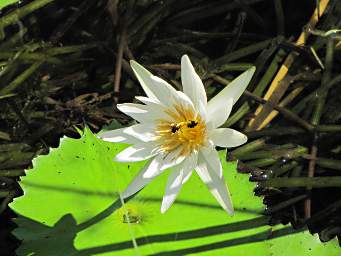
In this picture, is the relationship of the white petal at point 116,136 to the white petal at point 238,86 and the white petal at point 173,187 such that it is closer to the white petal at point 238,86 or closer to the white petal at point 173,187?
the white petal at point 173,187

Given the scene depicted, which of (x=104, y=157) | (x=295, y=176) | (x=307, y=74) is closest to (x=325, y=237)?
(x=295, y=176)

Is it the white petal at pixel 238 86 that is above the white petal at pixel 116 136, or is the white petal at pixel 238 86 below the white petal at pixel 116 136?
above

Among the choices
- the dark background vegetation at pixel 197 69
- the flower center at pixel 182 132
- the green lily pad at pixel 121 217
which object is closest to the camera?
the flower center at pixel 182 132

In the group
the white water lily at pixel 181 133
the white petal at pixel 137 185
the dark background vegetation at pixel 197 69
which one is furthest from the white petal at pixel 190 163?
the dark background vegetation at pixel 197 69

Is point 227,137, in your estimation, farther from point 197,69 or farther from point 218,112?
point 197,69

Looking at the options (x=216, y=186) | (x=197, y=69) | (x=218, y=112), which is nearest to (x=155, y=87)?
(x=218, y=112)

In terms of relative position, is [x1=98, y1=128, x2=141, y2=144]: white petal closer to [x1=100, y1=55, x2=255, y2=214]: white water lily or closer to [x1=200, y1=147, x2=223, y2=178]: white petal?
[x1=100, y1=55, x2=255, y2=214]: white water lily

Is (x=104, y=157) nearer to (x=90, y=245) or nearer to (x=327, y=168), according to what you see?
(x=90, y=245)
